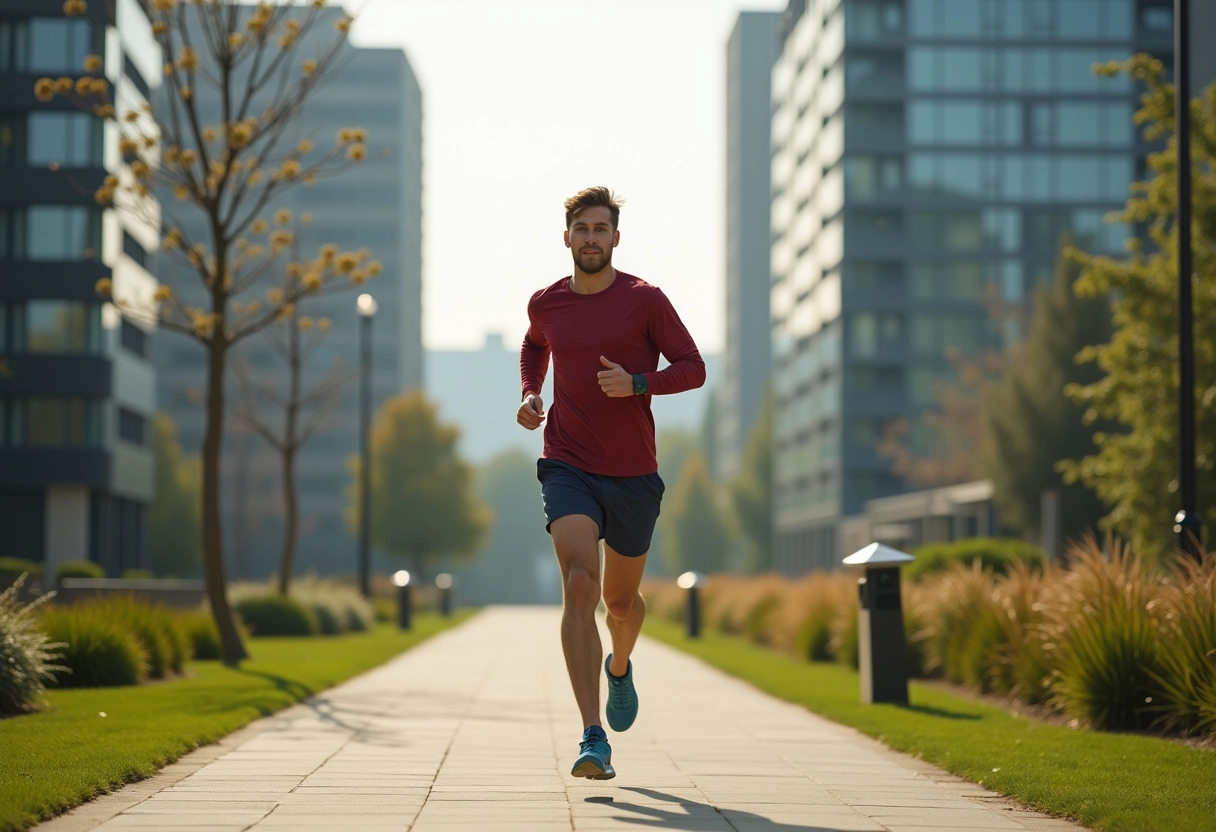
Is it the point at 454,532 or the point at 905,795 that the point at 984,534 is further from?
the point at 905,795

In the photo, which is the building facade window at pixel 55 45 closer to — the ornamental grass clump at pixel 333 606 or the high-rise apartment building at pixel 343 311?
the ornamental grass clump at pixel 333 606

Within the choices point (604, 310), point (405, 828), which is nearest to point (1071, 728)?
point (604, 310)

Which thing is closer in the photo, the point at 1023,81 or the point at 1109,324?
the point at 1109,324

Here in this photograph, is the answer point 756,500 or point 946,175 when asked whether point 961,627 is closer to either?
point 946,175

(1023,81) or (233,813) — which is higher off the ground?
(1023,81)

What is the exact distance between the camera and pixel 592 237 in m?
6.89

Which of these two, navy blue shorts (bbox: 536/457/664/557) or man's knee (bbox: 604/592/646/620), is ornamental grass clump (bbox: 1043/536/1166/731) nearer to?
man's knee (bbox: 604/592/646/620)

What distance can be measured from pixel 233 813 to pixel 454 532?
6174 cm

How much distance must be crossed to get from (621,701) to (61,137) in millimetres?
41855

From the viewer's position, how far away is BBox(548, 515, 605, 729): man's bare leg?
6.60m

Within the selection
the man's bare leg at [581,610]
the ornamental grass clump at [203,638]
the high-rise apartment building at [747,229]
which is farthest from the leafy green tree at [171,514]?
the man's bare leg at [581,610]

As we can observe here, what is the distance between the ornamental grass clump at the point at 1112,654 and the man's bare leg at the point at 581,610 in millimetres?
4544

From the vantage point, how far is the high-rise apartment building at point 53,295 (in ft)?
147

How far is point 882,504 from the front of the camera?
56906mm
